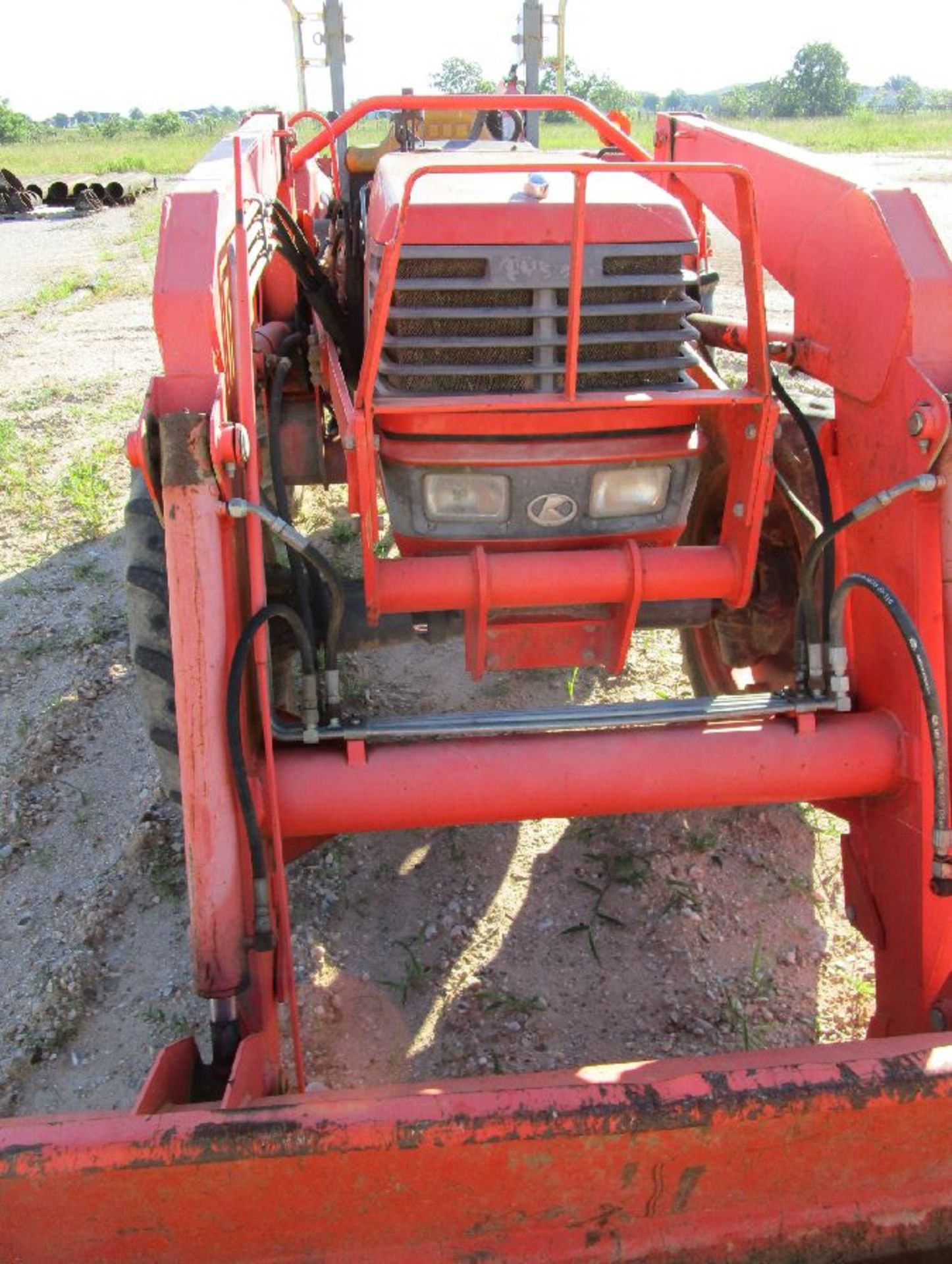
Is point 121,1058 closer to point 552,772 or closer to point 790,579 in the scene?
Result: point 552,772

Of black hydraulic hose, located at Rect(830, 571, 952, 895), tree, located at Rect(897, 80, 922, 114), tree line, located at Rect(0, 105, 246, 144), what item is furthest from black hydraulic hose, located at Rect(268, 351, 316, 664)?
tree, located at Rect(897, 80, 922, 114)

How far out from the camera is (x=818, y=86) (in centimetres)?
6169

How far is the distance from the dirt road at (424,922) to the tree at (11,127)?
159ft

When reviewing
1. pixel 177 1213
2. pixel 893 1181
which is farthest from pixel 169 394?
pixel 893 1181

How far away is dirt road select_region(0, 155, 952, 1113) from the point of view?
9.37 feet

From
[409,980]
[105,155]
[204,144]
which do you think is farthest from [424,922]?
[204,144]

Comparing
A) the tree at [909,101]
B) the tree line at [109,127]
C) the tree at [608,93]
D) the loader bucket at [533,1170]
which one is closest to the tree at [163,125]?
the tree line at [109,127]

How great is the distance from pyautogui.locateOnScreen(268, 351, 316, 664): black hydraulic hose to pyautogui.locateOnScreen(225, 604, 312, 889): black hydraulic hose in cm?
23

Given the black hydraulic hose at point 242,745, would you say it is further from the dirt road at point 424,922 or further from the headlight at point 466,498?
the dirt road at point 424,922

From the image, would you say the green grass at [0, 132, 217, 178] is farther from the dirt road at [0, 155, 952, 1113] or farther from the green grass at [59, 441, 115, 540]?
the dirt road at [0, 155, 952, 1113]

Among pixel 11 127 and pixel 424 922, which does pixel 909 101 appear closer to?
pixel 11 127

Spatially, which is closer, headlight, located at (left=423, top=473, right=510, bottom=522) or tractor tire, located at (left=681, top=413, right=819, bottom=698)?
headlight, located at (left=423, top=473, right=510, bottom=522)

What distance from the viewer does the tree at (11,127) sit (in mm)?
45531

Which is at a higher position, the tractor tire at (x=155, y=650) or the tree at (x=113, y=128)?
the tree at (x=113, y=128)
